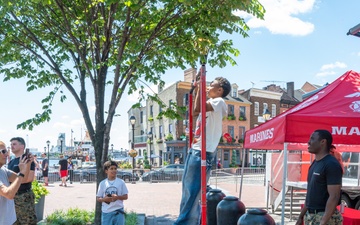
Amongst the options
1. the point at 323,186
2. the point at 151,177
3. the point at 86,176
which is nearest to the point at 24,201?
the point at 323,186

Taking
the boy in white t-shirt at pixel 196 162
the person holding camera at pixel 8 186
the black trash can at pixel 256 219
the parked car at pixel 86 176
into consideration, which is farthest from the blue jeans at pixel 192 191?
the parked car at pixel 86 176

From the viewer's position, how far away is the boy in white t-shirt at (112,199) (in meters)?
6.46

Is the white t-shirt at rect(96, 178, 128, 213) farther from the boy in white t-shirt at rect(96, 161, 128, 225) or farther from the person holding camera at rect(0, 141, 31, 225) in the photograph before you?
the person holding camera at rect(0, 141, 31, 225)

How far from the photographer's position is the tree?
27.0ft

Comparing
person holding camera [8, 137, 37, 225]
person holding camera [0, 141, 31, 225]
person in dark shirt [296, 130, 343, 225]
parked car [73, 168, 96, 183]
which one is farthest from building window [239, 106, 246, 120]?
person holding camera [0, 141, 31, 225]

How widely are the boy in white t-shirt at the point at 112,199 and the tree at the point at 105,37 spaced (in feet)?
6.98

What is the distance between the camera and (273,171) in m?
12.5

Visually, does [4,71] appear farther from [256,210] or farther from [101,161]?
[256,210]

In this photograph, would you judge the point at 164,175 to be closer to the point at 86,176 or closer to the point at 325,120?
the point at 86,176

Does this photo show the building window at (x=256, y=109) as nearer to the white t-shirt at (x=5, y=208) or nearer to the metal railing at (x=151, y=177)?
the metal railing at (x=151, y=177)

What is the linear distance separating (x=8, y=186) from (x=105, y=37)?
482cm

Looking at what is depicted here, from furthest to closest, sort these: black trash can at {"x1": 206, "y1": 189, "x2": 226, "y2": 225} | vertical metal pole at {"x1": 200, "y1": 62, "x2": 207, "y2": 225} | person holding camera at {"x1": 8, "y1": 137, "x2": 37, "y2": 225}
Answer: person holding camera at {"x1": 8, "y1": 137, "x2": 37, "y2": 225}, black trash can at {"x1": 206, "y1": 189, "x2": 226, "y2": 225}, vertical metal pole at {"x1": 200, "y1": 62, "x2": 207, "y2": 225}

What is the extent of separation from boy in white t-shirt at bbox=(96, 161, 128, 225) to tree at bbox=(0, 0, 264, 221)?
6.98 feet

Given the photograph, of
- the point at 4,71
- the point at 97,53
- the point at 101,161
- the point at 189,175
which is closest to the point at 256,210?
the point at 189,175
